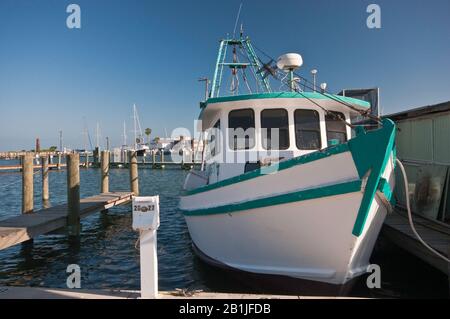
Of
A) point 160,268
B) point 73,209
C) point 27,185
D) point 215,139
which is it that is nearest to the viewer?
point 215,139

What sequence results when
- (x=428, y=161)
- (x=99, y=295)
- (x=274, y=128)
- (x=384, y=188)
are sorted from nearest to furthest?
(x=99, y=295)
(x=384, y=188)
(x=274, y=128)
(x=428, y=161)

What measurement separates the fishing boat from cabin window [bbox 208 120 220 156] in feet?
0.08

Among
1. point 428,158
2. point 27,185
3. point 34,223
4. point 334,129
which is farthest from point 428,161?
point 27,185

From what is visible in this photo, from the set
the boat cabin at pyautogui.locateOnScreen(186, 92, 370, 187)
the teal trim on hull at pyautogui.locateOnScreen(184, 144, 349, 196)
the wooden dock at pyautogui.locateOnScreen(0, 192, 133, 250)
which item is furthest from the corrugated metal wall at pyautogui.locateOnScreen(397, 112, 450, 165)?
the wooden dock at pyautogui.locateOnScreen(0, 192, 133, 250)

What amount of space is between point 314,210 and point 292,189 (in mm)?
410

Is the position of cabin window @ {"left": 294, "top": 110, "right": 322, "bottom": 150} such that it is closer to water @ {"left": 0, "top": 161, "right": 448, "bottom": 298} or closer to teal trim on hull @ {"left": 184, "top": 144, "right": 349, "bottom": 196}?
teal trim on hull @ {"left": 184, "top": 144, "right": 349, "bottom": 196}

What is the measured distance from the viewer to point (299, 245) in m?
5.03

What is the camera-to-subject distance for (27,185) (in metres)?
10.3

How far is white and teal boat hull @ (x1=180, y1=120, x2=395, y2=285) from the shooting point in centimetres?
434

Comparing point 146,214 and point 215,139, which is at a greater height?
point 215,139

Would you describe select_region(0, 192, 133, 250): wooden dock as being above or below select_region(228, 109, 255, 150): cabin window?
below

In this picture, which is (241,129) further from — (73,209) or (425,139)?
(73,209)

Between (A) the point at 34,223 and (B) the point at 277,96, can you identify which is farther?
(A) the point at 34,223
